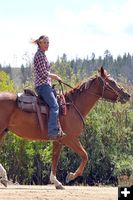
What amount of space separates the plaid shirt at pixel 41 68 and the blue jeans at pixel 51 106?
0.38ft

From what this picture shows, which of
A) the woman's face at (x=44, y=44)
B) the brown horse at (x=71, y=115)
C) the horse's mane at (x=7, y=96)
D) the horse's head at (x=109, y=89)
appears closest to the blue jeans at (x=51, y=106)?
the brown horse at (x=71, y=115)

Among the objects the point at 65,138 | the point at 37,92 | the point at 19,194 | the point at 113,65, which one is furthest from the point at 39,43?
the point at 113,65

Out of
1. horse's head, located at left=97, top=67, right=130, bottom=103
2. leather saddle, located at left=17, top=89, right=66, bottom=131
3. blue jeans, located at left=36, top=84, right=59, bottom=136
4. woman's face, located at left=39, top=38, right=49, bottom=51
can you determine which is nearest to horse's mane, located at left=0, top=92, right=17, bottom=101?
leather saddle, located at left=17, top=89, right=66, bottom=131

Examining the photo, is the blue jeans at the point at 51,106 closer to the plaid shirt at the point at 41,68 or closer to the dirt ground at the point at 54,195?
the plaid shirt at the point at 41,68

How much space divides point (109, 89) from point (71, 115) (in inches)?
52.5

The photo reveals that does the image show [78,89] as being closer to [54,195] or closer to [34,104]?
[34,104]

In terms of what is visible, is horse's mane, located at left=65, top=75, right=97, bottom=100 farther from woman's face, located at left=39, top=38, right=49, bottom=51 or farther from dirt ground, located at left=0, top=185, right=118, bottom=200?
dirt ground, located at left=0, top=185, right=118, bottom=200

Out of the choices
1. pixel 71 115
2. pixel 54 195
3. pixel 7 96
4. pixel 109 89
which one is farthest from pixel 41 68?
pixel 54 195

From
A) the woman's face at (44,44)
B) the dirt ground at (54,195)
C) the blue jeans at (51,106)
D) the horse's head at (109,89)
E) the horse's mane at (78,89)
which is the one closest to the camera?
the dirt ground at (54,195)

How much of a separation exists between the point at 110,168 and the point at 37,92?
22132 millimetres

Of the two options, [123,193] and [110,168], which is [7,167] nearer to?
[110,168]

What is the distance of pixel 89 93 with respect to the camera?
→ 13.6 meters

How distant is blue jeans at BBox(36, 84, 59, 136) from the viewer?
40.9 feet

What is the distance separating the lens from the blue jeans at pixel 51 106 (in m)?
12.5
